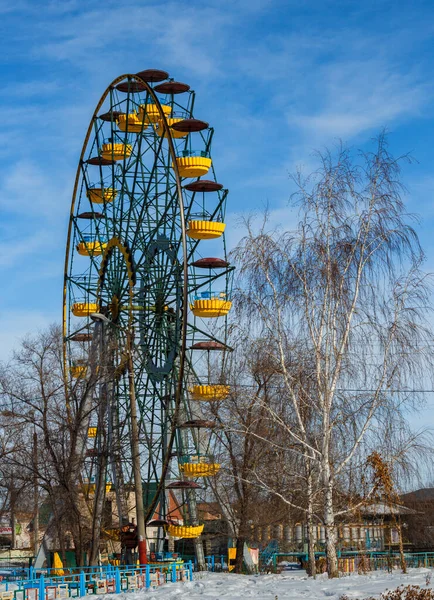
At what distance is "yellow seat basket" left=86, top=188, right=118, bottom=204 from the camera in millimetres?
35250

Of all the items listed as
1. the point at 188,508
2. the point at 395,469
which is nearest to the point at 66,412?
the point at 188,508

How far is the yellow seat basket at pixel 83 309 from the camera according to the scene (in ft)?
121

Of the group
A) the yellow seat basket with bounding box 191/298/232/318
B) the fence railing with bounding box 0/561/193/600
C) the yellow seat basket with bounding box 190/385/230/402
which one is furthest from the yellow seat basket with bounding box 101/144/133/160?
the fence railing with bounding box 0/561/193/600

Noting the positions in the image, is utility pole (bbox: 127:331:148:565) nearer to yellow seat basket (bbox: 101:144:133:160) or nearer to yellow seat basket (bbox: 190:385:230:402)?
yellow seat basket (bbox: 190:385:230:402)

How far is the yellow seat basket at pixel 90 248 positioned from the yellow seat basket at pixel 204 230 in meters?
6.82

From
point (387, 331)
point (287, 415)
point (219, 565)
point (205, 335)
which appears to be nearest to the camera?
point (387, 331)

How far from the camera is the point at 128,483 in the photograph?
3180 cm

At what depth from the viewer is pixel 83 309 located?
1452 inches

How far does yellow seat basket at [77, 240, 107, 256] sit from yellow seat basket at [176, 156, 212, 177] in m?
7.30

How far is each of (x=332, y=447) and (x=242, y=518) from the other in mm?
11300

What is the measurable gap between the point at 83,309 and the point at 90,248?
98.8 inches

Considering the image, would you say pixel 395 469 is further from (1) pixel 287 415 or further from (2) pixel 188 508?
(2) pixel 188 508

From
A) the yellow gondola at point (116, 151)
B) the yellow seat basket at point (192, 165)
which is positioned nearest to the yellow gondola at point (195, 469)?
the yellow seat basket at point (192, 165)

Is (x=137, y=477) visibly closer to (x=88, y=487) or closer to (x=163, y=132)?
(x=88, y=487)
